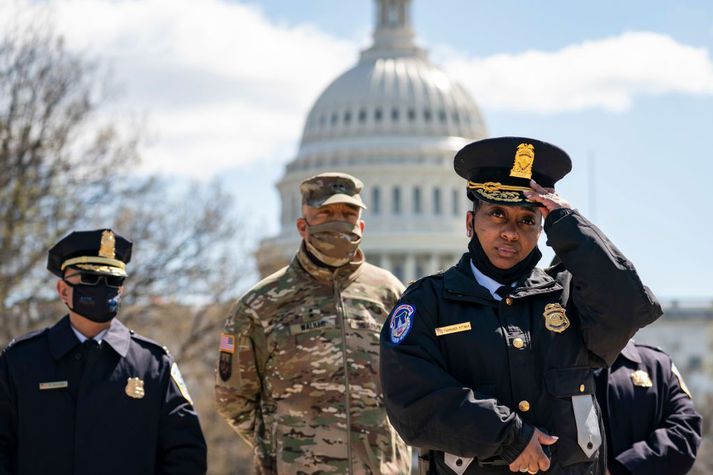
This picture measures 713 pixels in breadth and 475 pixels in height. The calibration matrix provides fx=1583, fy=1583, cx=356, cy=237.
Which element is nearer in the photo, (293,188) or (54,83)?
(54,83)

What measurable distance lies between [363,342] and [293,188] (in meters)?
94.8

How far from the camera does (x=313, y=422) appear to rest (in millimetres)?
7668

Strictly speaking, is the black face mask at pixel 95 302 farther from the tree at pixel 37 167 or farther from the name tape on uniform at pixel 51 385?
the tree at pixel 37 167

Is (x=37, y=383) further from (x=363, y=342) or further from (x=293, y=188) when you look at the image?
(x=293, y=188)

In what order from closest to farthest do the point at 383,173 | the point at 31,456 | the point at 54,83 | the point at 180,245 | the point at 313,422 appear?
the point at 31,456 < the point at 313,422 < the point at 54,83 < the point at 180,245 < the point at 383,173

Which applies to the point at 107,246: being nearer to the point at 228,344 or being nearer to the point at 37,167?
the point at 228,344

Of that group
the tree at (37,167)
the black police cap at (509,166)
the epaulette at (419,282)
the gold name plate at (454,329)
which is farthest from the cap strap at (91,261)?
the tree at (37,167)

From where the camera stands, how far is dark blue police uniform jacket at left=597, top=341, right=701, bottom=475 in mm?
6657

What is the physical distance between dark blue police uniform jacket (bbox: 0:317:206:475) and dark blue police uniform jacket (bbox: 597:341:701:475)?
1843mm

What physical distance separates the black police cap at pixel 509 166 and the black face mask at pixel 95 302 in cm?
206

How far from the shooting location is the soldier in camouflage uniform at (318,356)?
25.1 feet

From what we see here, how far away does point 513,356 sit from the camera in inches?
217

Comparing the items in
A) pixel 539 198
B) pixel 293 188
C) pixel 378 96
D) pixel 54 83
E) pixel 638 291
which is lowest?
pixel 638 291

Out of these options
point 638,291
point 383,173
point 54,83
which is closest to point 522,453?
point 638,291
